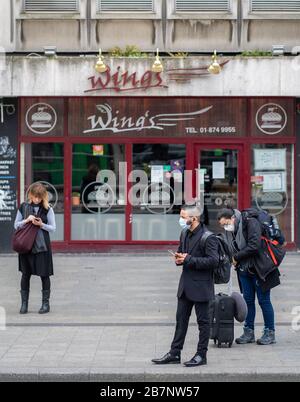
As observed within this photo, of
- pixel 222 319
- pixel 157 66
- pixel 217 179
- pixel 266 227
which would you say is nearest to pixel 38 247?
pixel 222 319

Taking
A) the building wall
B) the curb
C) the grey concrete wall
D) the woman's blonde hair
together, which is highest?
the building wall

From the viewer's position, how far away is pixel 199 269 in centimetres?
937

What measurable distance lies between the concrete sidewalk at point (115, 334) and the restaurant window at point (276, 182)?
2.58m

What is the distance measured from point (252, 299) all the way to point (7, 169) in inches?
392

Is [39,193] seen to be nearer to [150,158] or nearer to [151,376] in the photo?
[151,376]

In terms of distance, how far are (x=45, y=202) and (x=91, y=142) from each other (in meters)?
6.97

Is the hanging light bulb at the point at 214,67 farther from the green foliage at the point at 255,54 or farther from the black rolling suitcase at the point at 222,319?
the black rolling suitcase at the point at 222,319

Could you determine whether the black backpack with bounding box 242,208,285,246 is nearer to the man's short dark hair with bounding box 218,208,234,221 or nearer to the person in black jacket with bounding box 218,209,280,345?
the person in black jacket with bounding box 218,209,280,345

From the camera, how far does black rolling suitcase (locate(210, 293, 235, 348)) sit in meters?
10.2

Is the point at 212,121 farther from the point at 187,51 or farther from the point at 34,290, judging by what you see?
the point at 34,290

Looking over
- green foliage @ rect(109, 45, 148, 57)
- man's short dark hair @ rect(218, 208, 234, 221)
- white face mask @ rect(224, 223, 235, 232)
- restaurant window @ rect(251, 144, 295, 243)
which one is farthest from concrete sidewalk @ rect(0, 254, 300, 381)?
green foliage @ rect(109, 45, 148, 57)

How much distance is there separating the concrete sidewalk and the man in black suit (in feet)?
0.72

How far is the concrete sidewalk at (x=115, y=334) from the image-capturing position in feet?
29.9

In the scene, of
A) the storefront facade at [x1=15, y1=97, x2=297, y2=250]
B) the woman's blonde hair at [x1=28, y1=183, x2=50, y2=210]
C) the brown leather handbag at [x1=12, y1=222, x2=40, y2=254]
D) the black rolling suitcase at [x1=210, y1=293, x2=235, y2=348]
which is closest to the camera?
the black rolling suitcase at [x1=210, y1=293, x2=235, y2=348]
